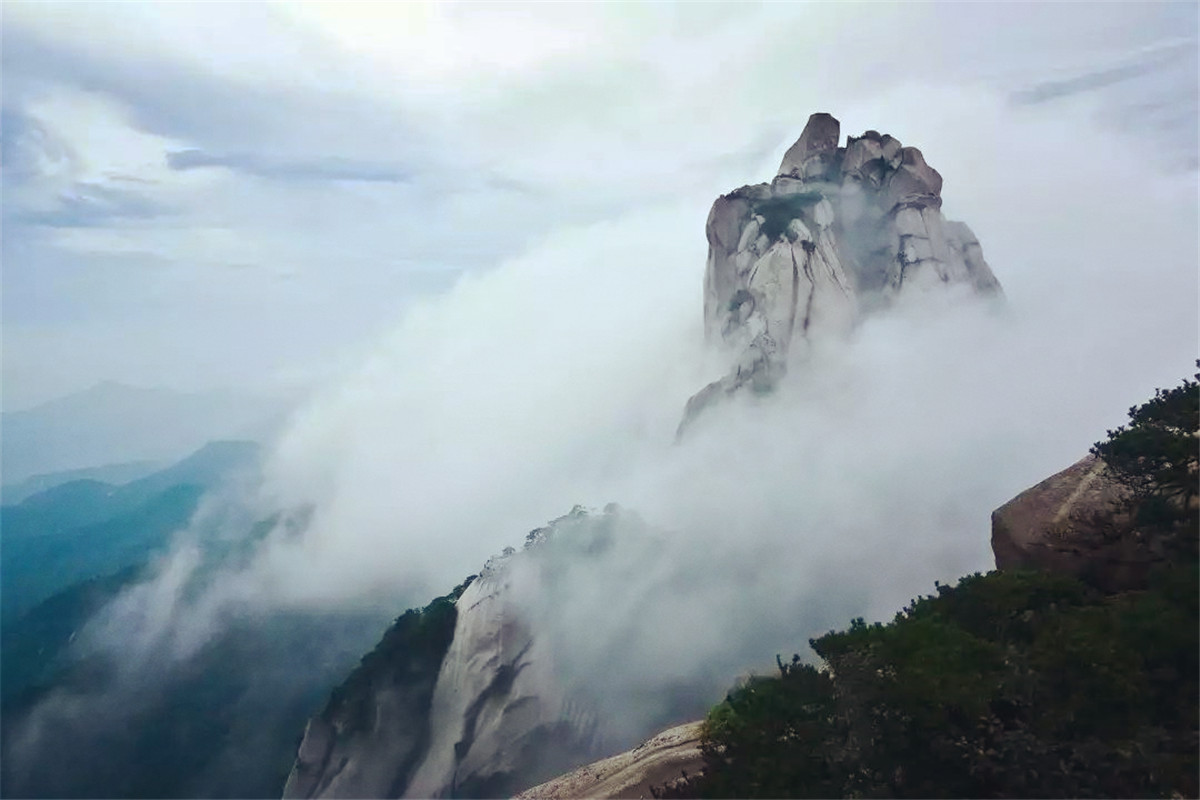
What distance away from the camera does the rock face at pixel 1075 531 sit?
72.8ft

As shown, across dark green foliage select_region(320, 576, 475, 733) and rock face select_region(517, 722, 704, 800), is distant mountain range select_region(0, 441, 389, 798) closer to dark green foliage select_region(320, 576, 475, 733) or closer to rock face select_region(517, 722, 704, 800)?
dark green foliage select_region(320, 576, 475, 733)

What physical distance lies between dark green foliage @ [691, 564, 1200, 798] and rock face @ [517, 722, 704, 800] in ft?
22.6

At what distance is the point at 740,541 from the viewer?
211 ft

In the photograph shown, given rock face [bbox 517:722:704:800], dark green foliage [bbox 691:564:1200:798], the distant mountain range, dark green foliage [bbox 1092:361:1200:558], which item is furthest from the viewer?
the distant mountain range

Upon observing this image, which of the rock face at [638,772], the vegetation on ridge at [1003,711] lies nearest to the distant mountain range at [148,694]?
the rock face at [638,772]

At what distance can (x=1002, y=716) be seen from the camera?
15.4m

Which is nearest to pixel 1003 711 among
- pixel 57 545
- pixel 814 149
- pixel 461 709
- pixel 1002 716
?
pixel 1002 716

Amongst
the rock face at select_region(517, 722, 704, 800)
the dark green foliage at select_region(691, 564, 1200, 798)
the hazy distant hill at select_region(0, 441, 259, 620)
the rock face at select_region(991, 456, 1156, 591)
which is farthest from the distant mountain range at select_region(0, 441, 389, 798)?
the dark green foliage at select_region(691, 564, 1200, 798)

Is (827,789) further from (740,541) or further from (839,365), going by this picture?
(839,365)

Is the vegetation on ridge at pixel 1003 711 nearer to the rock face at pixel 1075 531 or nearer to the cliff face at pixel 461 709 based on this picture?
the rock face at pixel 1075 531

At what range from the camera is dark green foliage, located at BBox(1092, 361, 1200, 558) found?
727 inches

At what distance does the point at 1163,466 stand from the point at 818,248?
236ft

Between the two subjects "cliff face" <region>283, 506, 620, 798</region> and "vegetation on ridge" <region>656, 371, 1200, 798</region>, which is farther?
"cliff face" <region>283, 506, 620, 798</region>

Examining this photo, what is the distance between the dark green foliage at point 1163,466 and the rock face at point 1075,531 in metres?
1.04
